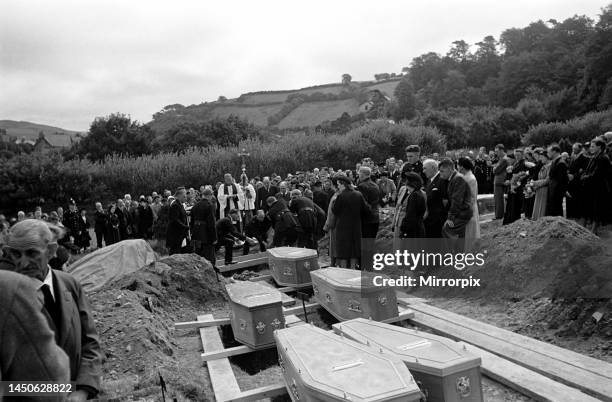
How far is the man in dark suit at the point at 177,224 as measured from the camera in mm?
10625

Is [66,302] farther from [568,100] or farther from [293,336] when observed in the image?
[568,100]

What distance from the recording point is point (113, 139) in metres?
39.2

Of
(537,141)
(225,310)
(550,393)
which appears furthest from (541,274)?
(537,141)

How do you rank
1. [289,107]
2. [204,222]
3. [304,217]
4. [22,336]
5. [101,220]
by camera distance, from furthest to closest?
[289,107] → [101,220] → [304,217] → [204,222] → [22,336]

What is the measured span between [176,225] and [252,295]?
4855 mm

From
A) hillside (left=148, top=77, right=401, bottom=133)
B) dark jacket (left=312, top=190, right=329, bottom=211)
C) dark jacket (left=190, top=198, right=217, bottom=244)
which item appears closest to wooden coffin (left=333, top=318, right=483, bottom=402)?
dark jacket (left=190, top=198, right=217, bottom=244)

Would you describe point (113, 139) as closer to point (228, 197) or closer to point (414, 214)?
point (228, 197)

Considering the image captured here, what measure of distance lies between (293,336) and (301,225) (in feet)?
19.3

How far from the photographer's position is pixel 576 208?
9.33 m

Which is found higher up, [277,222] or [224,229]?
[277,222]

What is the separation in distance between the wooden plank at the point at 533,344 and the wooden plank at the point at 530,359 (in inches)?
2.6

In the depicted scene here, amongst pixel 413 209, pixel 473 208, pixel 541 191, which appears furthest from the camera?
pixel 541 191

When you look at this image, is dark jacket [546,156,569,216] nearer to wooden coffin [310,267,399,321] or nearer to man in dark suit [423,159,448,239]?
man in dark suit [423,159,448,239]

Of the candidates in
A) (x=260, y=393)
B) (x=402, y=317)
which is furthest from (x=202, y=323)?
(x=402, y=317)
